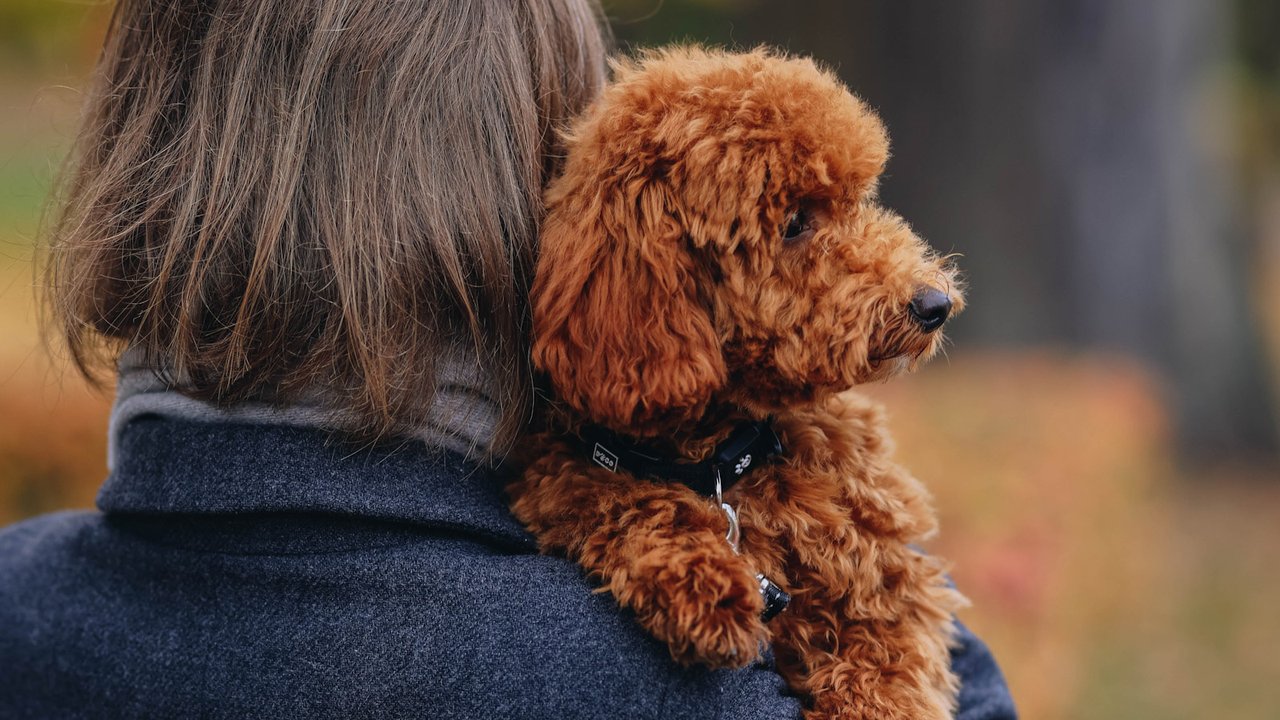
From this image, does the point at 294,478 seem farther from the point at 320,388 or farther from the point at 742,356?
the point at 742,356

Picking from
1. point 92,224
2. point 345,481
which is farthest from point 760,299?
point 92,224

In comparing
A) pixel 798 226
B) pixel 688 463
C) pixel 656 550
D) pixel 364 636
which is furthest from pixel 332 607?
pixel 798 226

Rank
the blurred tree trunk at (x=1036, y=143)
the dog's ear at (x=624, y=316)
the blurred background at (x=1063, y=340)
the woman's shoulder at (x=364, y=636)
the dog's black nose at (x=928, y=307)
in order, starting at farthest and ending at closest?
the blurred tree trunk at (x=1036, y=143), the blurred background at (x=1063, y=340), the dog's black nose at (x=928, y=307), the dog's ear at (x=624, y=316), the woman's shoulder at (x=364, y=636)

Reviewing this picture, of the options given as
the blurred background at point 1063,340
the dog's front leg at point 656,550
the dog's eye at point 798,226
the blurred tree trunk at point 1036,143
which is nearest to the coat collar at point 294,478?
the dog's front leg at point 656,550

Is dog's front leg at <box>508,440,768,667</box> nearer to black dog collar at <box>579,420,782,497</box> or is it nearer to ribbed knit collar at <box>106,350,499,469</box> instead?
black dog collar at <box>579,420,782,497</box>

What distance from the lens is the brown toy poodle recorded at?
178 cm

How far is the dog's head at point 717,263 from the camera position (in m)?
1.78

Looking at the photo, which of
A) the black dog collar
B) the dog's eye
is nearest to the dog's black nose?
the dog's eye

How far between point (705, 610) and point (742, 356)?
1.50ft

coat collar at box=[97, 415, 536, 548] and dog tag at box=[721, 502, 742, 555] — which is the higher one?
dog tag at box=[721, 502, 742, 555]

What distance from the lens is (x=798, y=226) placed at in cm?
192

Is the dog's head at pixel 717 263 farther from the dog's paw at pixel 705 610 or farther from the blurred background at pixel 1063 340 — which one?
the blurred background at pixel 1063 340

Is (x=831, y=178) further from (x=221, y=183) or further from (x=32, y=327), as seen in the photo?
(x=32, y=327)

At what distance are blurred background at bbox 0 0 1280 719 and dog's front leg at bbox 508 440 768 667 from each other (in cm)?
104
